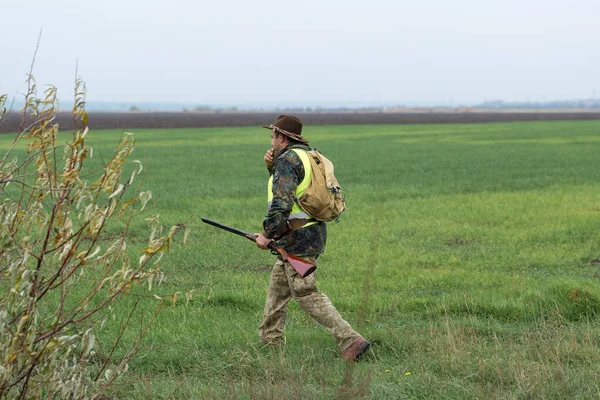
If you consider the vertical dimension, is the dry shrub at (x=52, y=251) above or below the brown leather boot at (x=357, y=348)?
above

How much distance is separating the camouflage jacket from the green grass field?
593 millimetres

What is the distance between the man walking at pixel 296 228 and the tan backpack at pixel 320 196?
0.18 ft

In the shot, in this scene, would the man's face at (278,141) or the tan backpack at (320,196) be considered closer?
the tan backpack at (320,196)

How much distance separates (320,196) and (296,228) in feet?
1.11

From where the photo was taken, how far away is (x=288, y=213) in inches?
274

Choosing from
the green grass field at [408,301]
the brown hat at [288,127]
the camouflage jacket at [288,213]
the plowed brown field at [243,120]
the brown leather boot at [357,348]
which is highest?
the brown hat at [288,127]

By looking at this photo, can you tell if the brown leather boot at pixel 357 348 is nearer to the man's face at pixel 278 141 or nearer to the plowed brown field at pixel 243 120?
the man's face at pixel 278 141

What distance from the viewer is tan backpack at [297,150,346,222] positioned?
703 centimetres

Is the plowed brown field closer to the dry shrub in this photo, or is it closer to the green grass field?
the green grass field

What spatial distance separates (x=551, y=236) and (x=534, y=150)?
86.0ft

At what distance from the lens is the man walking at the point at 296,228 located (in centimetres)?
696

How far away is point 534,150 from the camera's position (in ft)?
130

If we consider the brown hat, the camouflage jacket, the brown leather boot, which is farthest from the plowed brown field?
the brown leather boot

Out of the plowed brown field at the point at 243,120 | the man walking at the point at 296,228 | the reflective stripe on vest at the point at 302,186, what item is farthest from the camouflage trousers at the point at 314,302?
the plowed brown field at the point at 243,120
